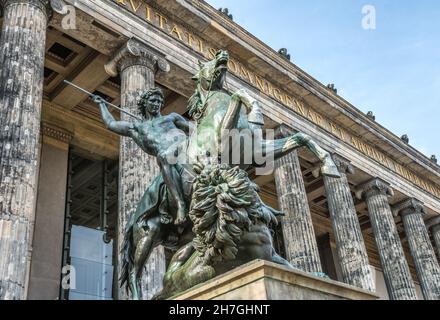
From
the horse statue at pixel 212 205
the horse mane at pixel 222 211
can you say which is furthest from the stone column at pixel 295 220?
the horse mane at pixel 222 211

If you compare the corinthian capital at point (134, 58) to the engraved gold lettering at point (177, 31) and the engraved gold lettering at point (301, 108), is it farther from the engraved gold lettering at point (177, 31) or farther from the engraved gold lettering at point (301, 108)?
the engraved gold lettering at point (301, 108)

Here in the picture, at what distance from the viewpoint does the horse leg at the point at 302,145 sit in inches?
146

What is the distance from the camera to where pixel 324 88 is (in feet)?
61.4

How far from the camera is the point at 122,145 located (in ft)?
35.4

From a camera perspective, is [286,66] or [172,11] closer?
[172,11]

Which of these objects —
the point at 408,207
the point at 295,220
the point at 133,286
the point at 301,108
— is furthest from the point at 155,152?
the point at 408,207

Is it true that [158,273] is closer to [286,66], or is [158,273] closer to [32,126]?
[32,126]

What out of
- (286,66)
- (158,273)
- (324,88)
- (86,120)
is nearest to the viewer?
(158,273)

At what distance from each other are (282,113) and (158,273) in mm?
8641

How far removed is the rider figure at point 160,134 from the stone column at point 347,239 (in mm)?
11478

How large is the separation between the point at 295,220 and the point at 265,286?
11.8 metres

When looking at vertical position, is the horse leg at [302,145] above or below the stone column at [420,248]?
below
